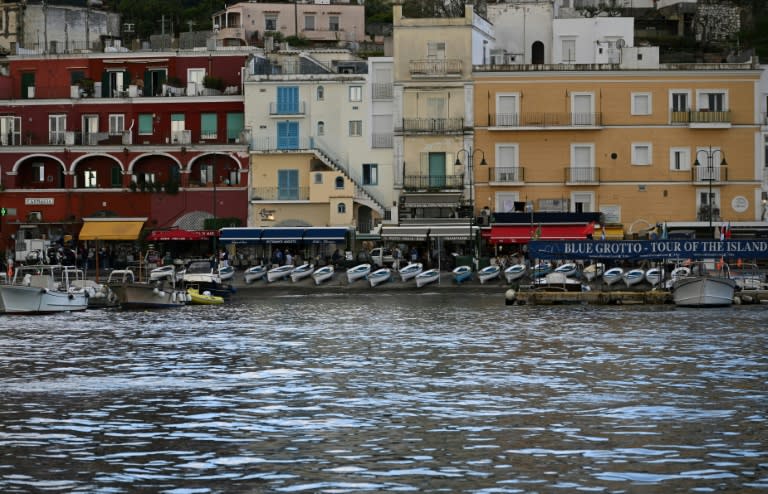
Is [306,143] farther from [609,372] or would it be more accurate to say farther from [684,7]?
[609,372]

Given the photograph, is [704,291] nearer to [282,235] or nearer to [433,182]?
[433,182]

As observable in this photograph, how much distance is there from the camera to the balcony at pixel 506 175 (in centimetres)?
8631

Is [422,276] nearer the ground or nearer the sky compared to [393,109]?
nearer the ground

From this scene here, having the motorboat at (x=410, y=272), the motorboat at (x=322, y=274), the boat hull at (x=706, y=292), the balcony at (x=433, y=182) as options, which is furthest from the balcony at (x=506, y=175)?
the boat hull at (x=706, y=292)

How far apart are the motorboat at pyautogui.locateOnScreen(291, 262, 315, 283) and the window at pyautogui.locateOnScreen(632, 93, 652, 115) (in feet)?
69.5

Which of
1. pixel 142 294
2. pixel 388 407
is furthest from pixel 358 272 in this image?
pixel 388 407

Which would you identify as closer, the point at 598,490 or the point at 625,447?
the point at 598,490

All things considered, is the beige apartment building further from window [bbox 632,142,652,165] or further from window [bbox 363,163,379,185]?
window [bbox 363,163,379,185]

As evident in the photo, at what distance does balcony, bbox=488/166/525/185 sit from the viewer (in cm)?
8631

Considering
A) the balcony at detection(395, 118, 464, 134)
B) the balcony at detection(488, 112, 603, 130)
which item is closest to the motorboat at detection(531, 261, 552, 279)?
the balcony at detection(488, 112, 603, 130)

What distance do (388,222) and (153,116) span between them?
661 inches

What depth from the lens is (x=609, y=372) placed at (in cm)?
3803

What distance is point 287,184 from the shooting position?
89.6 metres

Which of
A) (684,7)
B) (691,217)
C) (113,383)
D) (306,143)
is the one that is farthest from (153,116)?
(113,383)
